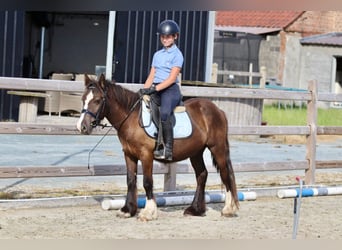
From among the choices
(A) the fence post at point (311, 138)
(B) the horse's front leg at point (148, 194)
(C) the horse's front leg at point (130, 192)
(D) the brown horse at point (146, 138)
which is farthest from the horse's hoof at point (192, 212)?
(A) the fence post at point (311, 138)

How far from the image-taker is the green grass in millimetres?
18486

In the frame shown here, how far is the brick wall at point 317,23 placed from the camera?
28562 mm

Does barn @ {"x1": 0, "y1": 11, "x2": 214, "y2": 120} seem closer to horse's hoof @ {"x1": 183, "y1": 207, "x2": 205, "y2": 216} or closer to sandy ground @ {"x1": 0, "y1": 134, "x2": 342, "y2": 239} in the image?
sandy ground @ {"x1": 0, "y1": 134, "x2": 342, "y2": 239}

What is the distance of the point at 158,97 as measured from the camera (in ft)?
23.2

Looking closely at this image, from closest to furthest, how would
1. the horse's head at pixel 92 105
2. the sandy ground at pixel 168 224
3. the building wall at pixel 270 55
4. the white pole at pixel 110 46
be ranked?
the sandy ground at pixel 168 224, the horse's head at pixel 92 105, the white pole at pixel 110 46, the building wall at pixel 270 55

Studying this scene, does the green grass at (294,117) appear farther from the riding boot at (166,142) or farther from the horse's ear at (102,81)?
the horse's ear at (102,81)

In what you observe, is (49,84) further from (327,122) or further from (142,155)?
(327,122)

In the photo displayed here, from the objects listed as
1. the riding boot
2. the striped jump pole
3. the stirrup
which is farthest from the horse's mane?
the striped jump pole

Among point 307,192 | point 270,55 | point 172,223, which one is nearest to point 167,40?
point 172,223

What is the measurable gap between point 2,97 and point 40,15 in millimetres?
3242

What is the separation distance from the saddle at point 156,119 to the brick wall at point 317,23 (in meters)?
21.6

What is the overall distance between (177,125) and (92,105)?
2.97 ft

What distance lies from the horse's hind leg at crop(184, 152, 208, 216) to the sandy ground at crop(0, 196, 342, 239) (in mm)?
110

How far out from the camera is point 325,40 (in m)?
27.4
